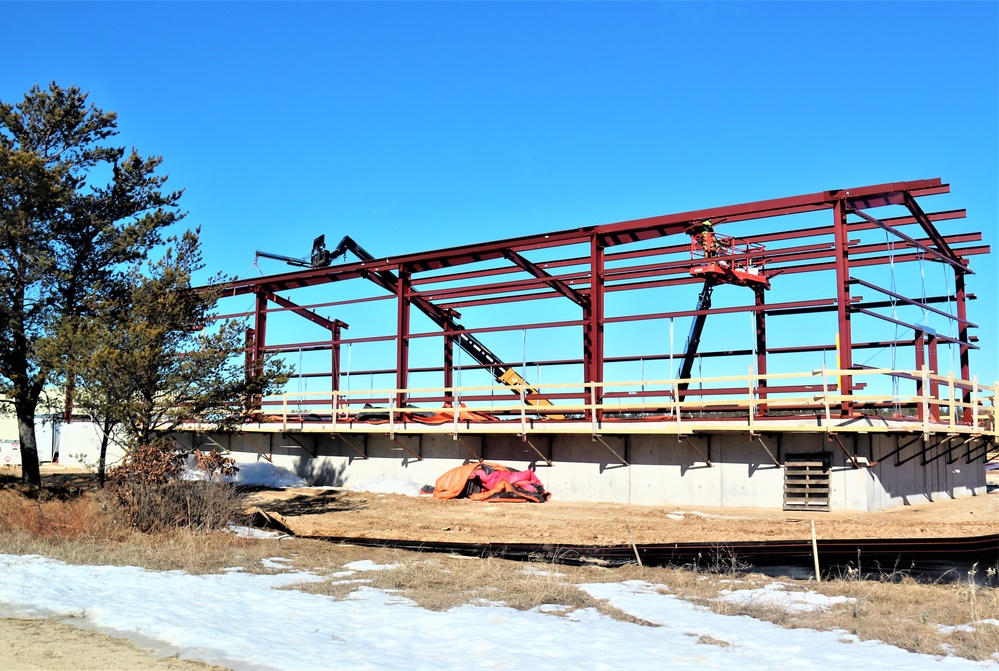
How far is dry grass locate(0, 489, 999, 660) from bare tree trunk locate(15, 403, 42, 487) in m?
5.99

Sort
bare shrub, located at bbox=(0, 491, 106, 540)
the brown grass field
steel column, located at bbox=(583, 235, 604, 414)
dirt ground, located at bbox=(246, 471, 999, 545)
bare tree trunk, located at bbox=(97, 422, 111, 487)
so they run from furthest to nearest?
steel column, located at bbox=(583, 235, 604, 414) → bare tree trunk, located at bbox=(97, 422, 111, 487) → dirt ground, located at bbox=(246, 471, 999, 545) → bare shrub, located at bbox=(0, 491, 106, 540) → the brown grass field

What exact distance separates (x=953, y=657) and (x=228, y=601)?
7.98 metres

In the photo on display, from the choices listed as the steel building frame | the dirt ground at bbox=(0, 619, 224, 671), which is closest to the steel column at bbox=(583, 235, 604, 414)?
the steel building frame

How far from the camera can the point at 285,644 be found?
27.9 feet

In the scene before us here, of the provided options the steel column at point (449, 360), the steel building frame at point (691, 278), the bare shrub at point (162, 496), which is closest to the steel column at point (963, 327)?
the steel building frame at point (691, 278)

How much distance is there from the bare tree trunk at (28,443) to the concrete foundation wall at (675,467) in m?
9.67

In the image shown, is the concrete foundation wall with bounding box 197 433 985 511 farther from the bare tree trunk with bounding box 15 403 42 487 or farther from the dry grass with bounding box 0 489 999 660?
the bare tree trunk with bounding box 15 403 42 487

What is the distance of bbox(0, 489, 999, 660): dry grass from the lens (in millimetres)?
9461

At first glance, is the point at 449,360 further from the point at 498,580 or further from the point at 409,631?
the point at 409,631

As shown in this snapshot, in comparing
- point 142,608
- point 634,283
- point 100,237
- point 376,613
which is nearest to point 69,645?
point 142,608

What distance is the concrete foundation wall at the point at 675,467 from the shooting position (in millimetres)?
21031

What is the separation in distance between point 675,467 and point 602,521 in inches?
142

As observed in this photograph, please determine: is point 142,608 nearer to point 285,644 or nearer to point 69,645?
point 69,645

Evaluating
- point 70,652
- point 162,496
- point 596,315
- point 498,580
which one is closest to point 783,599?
point 498,580
